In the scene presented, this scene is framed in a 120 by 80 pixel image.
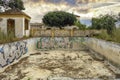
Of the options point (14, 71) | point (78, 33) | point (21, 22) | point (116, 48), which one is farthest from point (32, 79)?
point (78, 33)

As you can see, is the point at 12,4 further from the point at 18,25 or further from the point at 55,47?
the point at 55,47

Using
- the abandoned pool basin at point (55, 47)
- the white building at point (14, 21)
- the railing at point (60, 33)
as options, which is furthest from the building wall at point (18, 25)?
the railing at point (60, 33)

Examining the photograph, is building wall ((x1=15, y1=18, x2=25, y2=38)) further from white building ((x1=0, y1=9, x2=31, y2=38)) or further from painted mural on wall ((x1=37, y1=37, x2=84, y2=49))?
painted mural on wall ((x1=37, y1=37, x2=84, y2=49))

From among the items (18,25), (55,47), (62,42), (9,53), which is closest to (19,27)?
(18,25)

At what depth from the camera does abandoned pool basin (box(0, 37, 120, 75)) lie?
12552mm

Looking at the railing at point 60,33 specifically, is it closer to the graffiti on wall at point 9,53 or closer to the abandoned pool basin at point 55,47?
the abandoned pool basin at point 55,47

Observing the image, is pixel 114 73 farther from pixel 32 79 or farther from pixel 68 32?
pixel 68 32

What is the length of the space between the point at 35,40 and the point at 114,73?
14.4 meters

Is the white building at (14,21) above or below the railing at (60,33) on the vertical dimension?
above

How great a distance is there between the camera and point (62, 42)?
83.6 feet

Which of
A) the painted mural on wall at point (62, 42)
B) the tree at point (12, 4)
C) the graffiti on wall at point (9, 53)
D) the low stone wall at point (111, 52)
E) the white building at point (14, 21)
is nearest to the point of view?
the graffiti on wall at point (9, 53)

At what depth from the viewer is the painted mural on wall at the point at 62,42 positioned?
25.3m

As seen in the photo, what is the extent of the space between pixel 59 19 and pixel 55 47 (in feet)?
68.0

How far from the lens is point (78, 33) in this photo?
87.4ft
